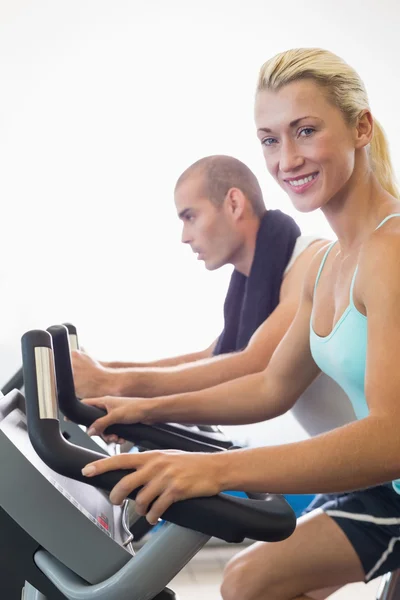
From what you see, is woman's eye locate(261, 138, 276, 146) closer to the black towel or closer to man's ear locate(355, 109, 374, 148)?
man's ear locate(355, 109, 374, 148)

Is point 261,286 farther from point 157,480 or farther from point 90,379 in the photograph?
point 157,480

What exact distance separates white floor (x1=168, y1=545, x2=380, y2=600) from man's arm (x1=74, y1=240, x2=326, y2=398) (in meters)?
1.09

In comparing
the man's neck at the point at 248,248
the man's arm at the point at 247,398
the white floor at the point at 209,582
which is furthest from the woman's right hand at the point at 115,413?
the white floor at the point at 209,582

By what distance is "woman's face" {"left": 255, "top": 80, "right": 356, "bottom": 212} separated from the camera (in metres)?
1.04

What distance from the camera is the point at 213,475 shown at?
75 cm

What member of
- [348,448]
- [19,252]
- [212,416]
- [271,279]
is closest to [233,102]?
[19,252]

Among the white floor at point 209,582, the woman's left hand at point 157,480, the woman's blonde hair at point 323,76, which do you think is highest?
the woman's blonde hair at point 323,76

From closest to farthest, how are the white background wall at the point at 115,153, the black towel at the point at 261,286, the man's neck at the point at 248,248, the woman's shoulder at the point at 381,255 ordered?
the woman's shoulder at the point at 381,255
the black towel at the point at 261,286
the man's neck at the point at 248,248
the white background wall at the point at 115,153

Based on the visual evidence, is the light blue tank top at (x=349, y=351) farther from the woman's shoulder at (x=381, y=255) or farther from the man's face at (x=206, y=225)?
the man's face at (x=206, y=225)

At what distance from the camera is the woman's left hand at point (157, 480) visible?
2.34ft

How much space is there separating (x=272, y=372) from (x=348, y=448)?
45 centimetres

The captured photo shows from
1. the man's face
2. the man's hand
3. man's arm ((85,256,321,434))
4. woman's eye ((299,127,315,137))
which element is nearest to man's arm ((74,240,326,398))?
the man's hand

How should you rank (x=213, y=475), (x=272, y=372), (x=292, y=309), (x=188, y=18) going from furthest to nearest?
(x=188, y=18) < (x=292, y=309) < (x=272, y=372) < (x=213, y=475)

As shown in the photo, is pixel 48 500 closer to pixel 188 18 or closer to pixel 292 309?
pixel 292 309
